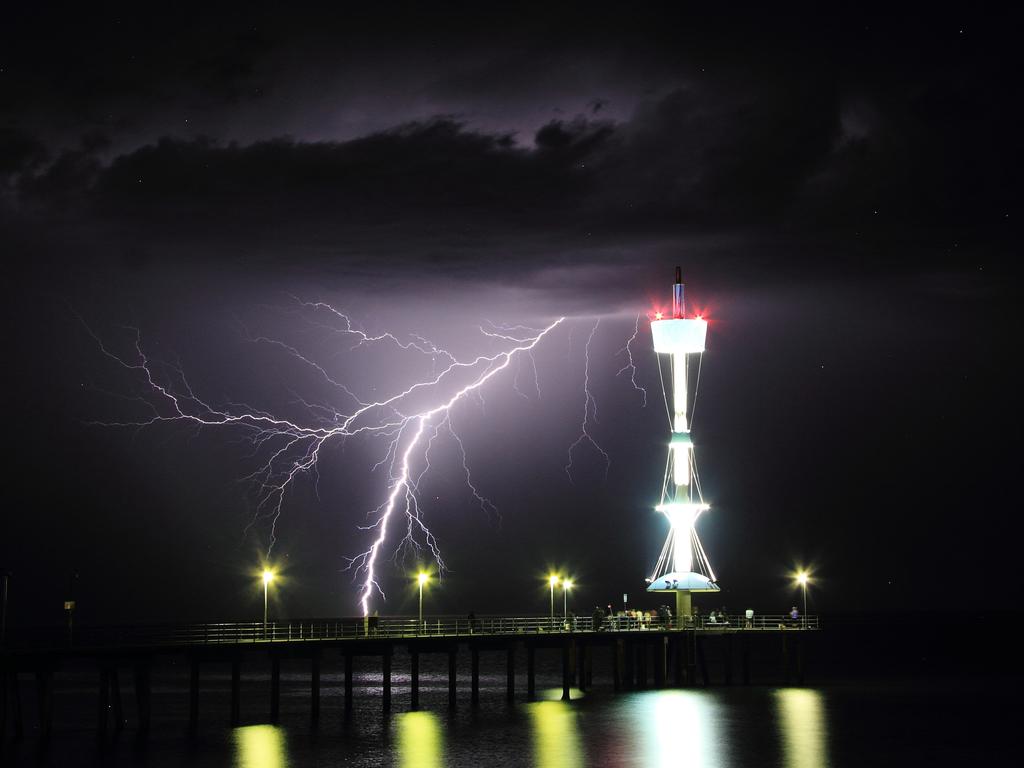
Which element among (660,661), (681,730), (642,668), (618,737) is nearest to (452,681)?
(681,730)

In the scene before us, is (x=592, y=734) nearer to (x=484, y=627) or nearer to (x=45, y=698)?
(x=484, y=627)

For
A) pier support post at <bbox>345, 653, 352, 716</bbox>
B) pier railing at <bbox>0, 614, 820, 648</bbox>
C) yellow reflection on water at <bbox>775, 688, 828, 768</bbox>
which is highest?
pier railing at <bbox>0, 614, 820, 648</bbox>

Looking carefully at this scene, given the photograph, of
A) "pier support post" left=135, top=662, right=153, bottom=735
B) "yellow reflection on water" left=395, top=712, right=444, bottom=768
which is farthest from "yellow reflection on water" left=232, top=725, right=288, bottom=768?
"yellow reflection on water" left=395, top=712, right=444, bottom=768

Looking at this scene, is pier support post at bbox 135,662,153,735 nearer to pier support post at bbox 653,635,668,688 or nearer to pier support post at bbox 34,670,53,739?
pier support post at bbox 34,670,53,739

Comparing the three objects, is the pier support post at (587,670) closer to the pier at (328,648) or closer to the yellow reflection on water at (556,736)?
the pier at (328,648)

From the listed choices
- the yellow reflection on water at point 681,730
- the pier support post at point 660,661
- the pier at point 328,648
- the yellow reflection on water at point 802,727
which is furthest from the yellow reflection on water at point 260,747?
the pier support post at point 660,661

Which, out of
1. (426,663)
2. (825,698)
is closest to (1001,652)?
(426,663)

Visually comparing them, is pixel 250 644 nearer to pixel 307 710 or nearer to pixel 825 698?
pixel 307 710
